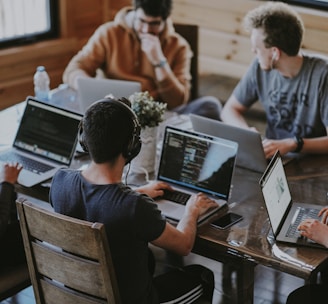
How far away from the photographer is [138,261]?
218 centimetres

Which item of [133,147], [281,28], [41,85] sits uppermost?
[281,28]

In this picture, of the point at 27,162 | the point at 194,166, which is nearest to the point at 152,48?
the point at 27,162

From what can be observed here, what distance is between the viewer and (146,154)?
2.86 m

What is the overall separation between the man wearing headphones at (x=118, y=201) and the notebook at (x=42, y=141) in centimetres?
63

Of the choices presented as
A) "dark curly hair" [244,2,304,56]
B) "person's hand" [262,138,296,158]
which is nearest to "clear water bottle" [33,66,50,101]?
"dark curly hair" [244,2,304,56]

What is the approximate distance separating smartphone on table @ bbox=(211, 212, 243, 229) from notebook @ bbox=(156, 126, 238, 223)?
4 centimetres

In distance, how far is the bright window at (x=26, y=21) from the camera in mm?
4914

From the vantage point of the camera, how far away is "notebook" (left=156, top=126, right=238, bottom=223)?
103 inches

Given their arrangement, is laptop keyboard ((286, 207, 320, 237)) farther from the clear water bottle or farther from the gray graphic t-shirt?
the clear water bottle

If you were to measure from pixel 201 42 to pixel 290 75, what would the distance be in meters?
2.10

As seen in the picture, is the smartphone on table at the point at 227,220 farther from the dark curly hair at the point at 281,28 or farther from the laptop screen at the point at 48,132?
the dark curly hair at the point at 281,28

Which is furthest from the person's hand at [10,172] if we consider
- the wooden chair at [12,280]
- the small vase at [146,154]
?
the small vase at [146,154]

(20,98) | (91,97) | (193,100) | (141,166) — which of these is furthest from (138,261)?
(20,98)

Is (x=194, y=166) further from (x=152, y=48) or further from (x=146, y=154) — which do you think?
(x=152, y=48)
